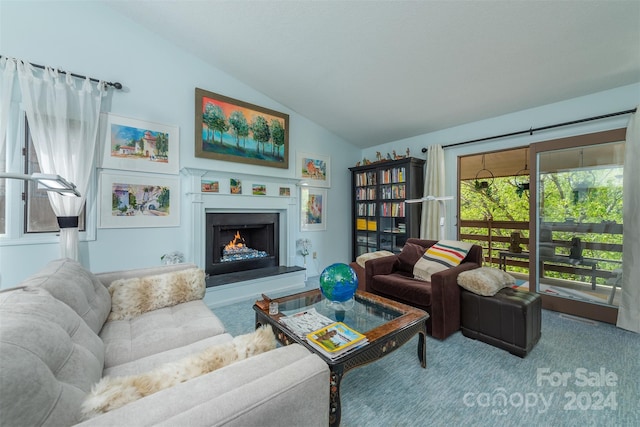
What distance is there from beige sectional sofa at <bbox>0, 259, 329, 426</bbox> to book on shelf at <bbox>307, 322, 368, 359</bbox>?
1.28ft

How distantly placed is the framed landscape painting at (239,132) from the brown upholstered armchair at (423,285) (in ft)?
7.07

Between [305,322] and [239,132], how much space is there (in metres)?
2.80

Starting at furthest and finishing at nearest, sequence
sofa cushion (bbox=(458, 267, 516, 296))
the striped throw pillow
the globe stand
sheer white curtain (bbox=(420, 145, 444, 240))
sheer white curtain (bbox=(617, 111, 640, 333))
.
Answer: sheer white curtain (bbox=(420, 145, 444, 240))
the striped throw pillow
sheer white curtain (bbox=(617, 111, 640, 333))
sofa cushion (bbox=(458, 267, 516, 296))
the globe stand

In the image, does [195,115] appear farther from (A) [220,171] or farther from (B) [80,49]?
(B) [80,49]

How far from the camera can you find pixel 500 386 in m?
1.67

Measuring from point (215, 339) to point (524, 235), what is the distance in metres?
5.27

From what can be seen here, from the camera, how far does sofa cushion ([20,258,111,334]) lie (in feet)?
4.22

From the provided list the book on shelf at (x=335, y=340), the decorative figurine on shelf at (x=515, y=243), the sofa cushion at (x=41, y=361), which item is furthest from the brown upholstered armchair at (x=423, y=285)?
the decorative figurine on shelf at (x=515, y=243)

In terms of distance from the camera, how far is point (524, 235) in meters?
4.64

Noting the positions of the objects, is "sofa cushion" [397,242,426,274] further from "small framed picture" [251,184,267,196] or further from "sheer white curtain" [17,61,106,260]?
"sheer white curtain" [17,61,106,260]

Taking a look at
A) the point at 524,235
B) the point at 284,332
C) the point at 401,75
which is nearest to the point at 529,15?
the point at 401,75

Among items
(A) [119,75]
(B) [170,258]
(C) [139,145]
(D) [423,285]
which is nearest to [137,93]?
(A) [119,75]

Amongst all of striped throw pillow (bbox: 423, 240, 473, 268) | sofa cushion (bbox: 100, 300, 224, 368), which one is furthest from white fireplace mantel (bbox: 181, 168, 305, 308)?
striped throw pillow (bbox: 423, 240, 473, 268)

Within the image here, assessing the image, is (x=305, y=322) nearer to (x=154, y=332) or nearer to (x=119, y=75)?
(x=154, y=332)
